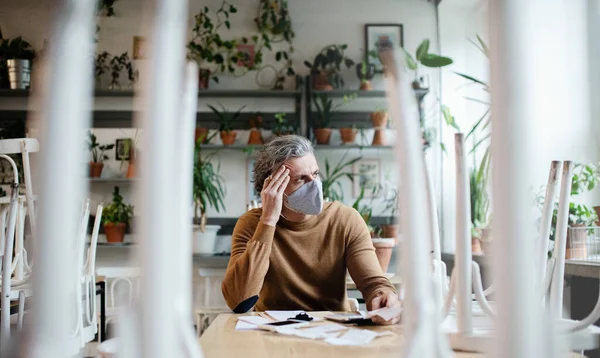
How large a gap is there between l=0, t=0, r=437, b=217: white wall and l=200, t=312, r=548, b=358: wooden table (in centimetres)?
326

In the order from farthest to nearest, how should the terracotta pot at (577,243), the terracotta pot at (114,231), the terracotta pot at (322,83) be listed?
the terracotta pot at (322,83), the terracotta pot at (114,231), the terracotta pot at (577,243)

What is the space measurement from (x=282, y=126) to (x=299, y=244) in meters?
2.51

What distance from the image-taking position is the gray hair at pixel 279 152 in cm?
198

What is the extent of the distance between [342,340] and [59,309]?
34.3 inches

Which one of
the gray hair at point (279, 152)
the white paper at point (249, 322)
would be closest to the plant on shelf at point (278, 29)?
the gray hair at point (279, 152)

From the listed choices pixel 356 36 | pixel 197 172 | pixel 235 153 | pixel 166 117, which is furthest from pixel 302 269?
pixel 356 36

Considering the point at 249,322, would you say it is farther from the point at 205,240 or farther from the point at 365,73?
the point at 365,73

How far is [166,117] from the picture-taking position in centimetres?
42

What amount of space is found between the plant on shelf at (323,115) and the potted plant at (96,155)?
160 centimetres

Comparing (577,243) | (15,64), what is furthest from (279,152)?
(15,64)

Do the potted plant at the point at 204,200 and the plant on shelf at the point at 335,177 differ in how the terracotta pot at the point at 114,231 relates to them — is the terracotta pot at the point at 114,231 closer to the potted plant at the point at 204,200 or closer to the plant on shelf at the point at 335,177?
the potted plant at the point at 204,200

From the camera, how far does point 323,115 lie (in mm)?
4324

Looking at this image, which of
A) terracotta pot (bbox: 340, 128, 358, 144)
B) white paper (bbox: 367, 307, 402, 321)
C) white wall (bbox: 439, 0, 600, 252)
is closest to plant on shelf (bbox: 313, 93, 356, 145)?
terracotta pot (bbox: 340, 128, 358, 144)

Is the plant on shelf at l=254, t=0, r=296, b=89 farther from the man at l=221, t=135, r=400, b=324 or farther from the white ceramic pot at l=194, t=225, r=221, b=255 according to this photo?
the man at l=221, t=135, r=400, b=324
